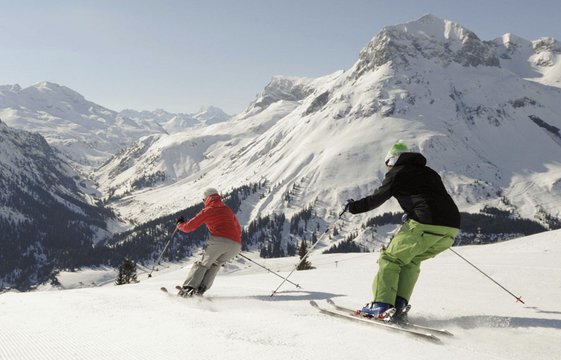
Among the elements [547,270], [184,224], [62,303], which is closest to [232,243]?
[184,224]

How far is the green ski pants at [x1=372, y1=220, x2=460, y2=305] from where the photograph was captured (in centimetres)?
708

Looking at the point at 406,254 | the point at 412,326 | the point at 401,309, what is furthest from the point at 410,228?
the point at 412,326

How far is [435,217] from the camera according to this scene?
7.03 meters

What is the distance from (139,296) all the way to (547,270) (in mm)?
10045

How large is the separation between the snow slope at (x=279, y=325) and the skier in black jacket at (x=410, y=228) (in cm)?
68

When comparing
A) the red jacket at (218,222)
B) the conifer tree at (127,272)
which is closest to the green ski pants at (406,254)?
the red jacket at (218,222)

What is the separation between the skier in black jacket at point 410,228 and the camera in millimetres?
7074

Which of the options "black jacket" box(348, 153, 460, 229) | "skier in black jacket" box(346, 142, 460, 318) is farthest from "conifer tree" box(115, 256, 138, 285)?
"black jacket" box(348, 153, 460, 229)

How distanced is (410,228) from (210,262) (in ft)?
18.4

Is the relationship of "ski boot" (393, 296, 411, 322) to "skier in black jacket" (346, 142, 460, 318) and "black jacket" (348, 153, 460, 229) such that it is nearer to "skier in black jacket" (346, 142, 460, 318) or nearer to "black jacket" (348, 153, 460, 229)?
"skier in black jacket" (346, 142, 460, 318)

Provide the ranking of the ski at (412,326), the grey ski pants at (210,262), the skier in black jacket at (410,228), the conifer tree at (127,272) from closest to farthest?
the ski at (412,326), the skier in black jacket at (410,228), the grey ski pants at (210,262), the conifer tree at (127,272)

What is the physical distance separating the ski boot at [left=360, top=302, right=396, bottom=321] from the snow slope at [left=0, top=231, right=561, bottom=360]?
0.44 m

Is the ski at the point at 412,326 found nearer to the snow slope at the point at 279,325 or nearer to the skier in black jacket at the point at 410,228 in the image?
the snow slope at the point at 279,325

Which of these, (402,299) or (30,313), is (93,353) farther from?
(402,299)
